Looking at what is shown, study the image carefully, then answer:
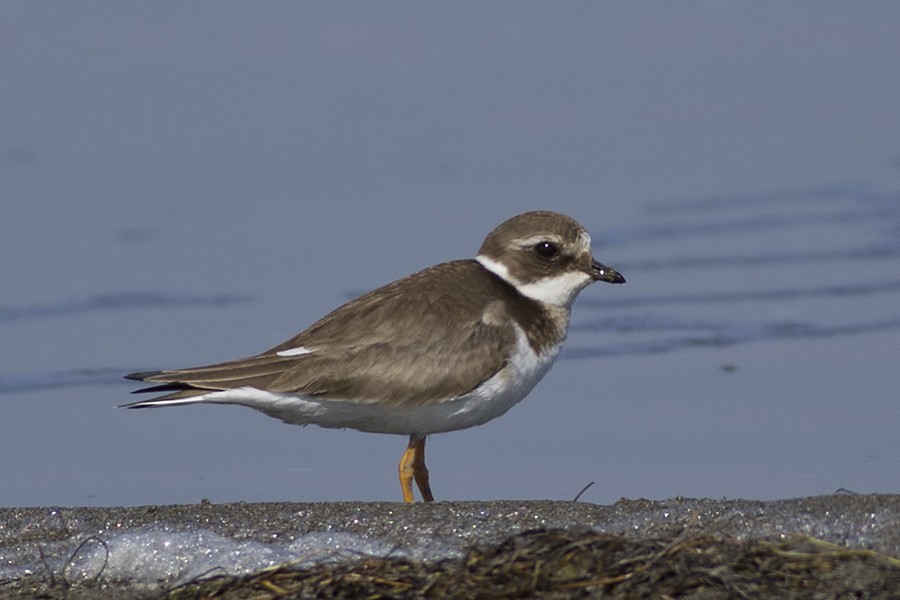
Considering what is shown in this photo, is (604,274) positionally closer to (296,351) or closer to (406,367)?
(406,367)

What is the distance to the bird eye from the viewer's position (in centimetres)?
638

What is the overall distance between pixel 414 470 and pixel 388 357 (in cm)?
61

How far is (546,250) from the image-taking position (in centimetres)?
638

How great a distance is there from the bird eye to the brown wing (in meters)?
0.42

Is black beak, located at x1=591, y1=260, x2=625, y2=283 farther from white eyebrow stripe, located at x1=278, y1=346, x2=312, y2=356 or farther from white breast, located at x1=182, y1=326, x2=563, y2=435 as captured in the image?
white eyebrow stripe, located at x1=278, y1=346, x2=312, y2=356

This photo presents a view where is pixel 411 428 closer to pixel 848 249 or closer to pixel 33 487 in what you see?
pixel 33 487

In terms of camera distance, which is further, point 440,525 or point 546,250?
point 546,250

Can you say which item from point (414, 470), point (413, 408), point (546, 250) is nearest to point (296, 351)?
point (413, 408)

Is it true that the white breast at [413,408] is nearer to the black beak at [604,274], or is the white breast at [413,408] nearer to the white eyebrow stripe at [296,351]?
the white eyebrow stripe at [296,351]

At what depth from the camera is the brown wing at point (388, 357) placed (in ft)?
19.1

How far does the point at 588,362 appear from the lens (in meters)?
8.12

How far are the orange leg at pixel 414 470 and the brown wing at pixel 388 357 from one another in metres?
0.31

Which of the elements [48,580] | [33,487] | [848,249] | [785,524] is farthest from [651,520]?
[848,249]

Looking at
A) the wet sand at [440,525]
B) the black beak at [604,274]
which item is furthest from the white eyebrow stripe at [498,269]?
the wet sand at [440,525]
